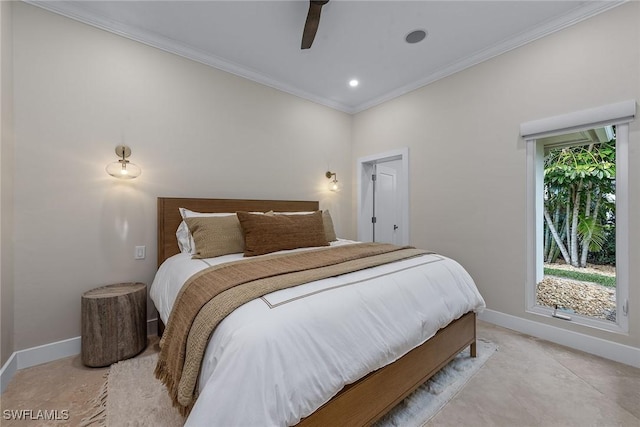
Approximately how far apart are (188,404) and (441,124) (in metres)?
3.37

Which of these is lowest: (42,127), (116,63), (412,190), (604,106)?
(412,190)

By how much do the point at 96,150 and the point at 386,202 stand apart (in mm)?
3519

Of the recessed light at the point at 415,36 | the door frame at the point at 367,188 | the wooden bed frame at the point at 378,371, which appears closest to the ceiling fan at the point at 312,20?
the recessed light at the point at 415,36

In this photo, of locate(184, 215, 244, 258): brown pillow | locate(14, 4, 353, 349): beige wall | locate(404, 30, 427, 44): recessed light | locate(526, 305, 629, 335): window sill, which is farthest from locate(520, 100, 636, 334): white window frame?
locate(14, 4, 353, 349): beige wall

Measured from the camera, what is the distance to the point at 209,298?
1.23 meters

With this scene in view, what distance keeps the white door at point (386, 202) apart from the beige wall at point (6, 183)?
383 cm

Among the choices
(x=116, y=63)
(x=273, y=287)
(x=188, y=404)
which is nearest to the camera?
(x=188, y=404)

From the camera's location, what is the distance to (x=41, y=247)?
2.03 meters

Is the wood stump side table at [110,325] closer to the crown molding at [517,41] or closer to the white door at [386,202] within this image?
the white door at [386,202]

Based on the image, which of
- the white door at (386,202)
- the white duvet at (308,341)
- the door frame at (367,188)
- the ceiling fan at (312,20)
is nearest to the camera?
the white duvet at (308,341)

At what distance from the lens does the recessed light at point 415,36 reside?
2.46 metres

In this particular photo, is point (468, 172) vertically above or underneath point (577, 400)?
above

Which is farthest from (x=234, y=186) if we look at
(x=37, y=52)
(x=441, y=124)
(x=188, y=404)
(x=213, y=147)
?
(x=441, y=124)

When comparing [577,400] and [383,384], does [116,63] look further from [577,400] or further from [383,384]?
[577,400]
